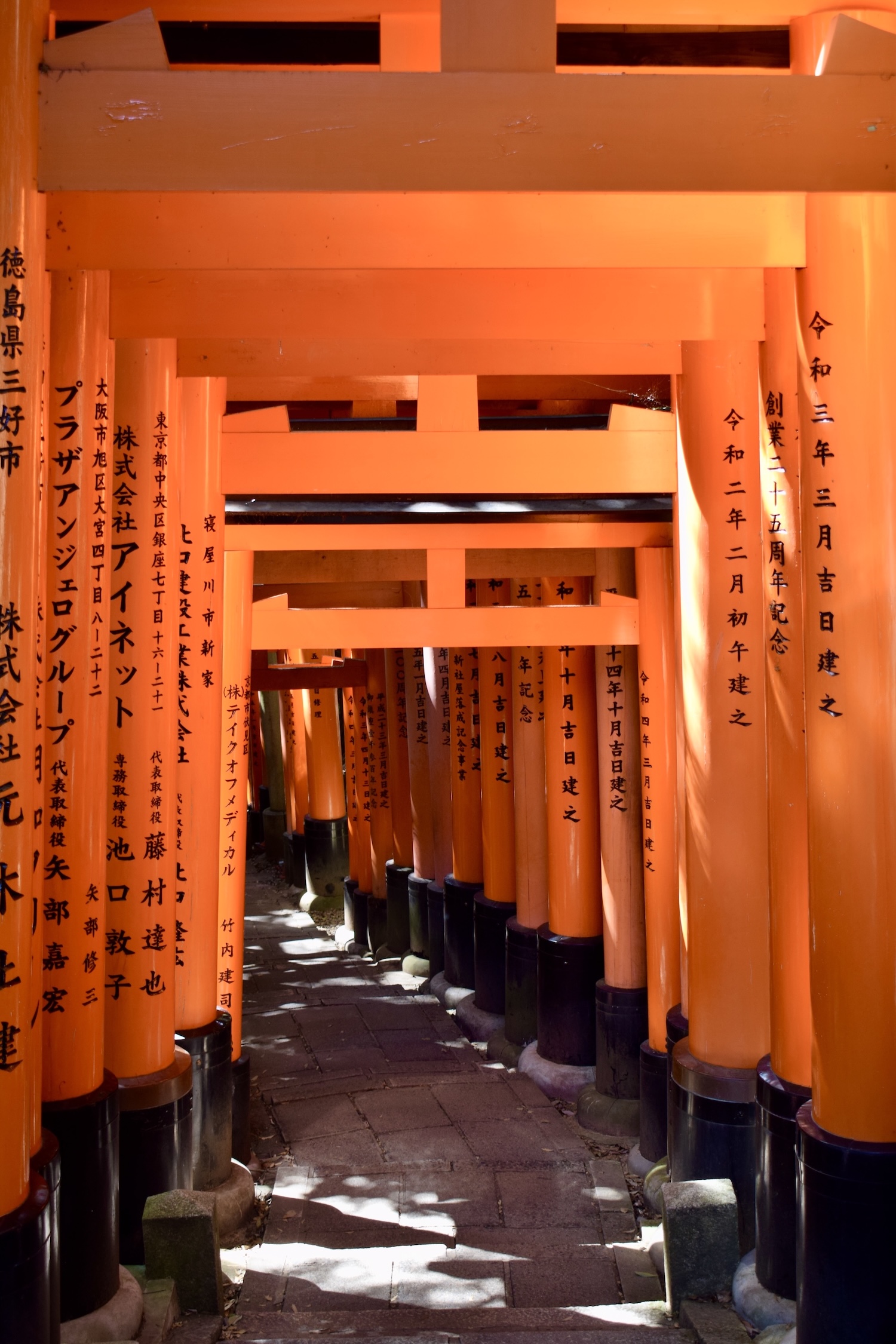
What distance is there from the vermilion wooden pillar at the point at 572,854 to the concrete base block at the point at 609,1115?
0.56 metres

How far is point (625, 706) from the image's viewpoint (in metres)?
6.84

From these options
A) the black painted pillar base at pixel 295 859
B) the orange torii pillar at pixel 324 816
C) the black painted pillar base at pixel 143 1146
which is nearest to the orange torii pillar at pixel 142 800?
the black painted pillar base at pixel 143 1146

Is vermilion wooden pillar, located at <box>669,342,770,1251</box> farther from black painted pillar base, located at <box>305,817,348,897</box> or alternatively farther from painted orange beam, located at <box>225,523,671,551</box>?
black painted pillar base, located at <box>305,817,348,897</box>

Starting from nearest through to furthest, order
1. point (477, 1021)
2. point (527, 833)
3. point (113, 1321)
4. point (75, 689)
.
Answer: point (113, 1321), point (75, 689), point (527, 833), point (477, 1021)

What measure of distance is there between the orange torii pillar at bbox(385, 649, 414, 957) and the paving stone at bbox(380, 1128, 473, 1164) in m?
4.57

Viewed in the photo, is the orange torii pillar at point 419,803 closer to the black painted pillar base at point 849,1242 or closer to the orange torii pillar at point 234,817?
the orange torii pillar at point 234,817

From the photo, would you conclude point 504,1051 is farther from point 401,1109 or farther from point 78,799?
point 78,799

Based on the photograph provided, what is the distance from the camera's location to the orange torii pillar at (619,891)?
6766mm

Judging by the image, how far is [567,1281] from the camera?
4.86 meters

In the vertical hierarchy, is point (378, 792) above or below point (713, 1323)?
above

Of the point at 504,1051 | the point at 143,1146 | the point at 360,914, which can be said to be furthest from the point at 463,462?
the point at 360,914

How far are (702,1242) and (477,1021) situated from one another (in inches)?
203

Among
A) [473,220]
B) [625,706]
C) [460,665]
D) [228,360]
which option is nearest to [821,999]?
[473,220]

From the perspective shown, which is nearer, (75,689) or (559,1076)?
(75,689)
